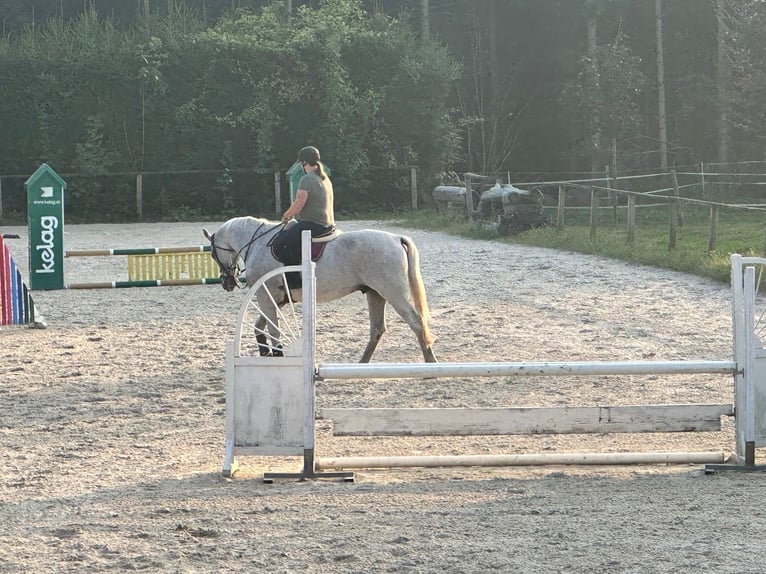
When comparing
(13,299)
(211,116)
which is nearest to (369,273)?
(13,299)

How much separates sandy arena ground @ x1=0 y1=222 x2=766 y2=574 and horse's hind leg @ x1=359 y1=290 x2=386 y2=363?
0.55 metres

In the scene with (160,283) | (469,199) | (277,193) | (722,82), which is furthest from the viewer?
(722,82)

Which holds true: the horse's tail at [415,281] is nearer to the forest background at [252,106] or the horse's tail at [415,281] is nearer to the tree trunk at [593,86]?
the forest background at [252,106]

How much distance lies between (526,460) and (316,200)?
152 inches

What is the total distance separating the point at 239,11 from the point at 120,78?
229 inches

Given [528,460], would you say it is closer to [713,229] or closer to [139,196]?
[713,229]

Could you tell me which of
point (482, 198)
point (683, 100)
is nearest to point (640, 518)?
point (482, 198)

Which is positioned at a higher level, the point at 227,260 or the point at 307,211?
the point at 307,211

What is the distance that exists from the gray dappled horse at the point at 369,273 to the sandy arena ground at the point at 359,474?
1.93 ft

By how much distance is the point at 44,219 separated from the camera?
1480 cm

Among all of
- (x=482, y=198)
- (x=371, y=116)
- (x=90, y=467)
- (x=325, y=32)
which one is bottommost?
(x=90, y=467)

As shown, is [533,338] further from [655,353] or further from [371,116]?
[371,116]

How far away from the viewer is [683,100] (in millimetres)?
40719

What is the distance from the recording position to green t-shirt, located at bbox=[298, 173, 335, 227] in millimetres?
9219
